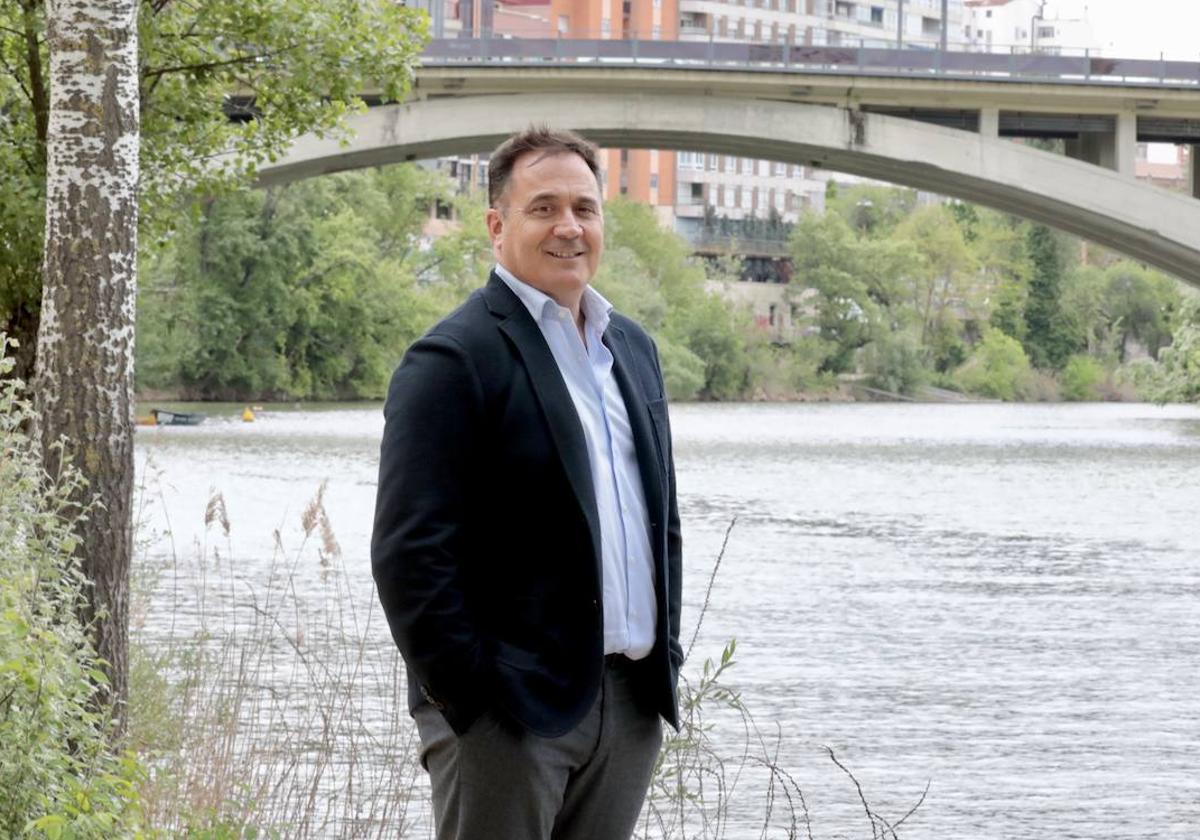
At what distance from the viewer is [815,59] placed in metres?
30.2

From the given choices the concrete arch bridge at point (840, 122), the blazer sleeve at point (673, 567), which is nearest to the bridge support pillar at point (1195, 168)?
the concrete arch bridge at point (840, 122)

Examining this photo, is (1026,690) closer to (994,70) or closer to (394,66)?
(394,66)

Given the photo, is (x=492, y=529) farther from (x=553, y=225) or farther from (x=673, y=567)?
(x=553, y=225)

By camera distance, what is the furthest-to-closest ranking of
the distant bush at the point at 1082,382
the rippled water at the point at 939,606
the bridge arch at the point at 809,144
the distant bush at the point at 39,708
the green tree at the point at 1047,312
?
1. the green tree at the point at 1047,312
2. the distant bush at the point at 1082,382
3. the bridge arch at the point at 809,144
4. the rippled water at the point at 939,606
5. the distant bush at the point at 39,708

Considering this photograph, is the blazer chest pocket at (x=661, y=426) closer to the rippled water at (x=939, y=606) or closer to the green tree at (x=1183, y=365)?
the rippled water at (x=939, y=606)

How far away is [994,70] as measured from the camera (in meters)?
29.8

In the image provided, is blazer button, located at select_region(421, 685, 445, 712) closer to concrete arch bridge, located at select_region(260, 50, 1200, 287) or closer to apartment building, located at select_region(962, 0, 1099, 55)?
concrete arch bridge, located at select_region(260, 50, 1200, 287)

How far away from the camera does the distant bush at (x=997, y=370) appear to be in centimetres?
9544

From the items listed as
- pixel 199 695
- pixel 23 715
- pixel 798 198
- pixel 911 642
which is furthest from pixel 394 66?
pixel 798 198

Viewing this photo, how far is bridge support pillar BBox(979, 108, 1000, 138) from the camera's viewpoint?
30.8 m

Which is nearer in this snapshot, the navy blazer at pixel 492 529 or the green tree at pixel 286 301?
the navy blazer at pixel 492 529

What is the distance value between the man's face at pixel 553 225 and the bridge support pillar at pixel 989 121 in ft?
91.2

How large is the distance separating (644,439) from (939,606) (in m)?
13.8

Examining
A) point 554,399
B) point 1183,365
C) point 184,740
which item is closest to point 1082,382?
point 1183,365
